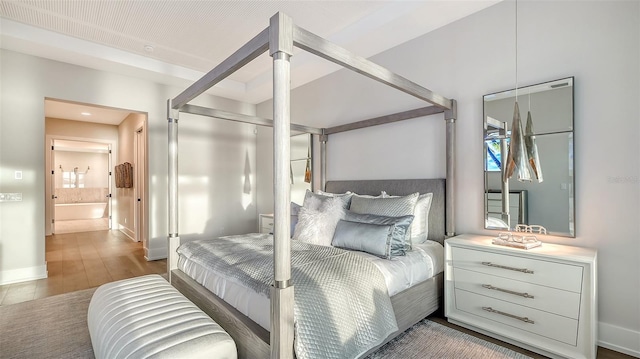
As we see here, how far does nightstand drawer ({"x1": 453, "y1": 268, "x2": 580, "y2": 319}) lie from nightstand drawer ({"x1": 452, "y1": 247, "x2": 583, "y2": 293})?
0.03 metres

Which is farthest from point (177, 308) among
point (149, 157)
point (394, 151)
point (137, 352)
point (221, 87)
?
point (221, 87)

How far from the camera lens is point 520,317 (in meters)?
2.03

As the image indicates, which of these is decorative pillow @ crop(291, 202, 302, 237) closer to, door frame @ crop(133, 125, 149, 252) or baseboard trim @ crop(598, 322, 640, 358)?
baseboard trim @ crop(598, 322, 640, 358)

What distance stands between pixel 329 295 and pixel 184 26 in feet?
10.4

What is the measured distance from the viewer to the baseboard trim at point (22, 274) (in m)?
3.38

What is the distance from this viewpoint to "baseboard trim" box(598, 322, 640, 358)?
193cm

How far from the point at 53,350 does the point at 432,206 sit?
316 centimetres

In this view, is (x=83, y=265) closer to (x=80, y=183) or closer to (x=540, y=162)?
(x=540, y=162)

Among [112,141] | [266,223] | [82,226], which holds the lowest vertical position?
[82,226]

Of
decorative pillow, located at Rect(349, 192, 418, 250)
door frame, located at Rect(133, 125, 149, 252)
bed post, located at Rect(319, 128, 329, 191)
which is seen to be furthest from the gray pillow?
door frame, located at Rect(133, 125, 149, 252)

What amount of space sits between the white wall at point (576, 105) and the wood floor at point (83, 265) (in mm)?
3626

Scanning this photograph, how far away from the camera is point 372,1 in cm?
275

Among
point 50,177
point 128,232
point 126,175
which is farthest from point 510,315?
point 50,177

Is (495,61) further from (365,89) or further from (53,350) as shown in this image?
(53,350)
